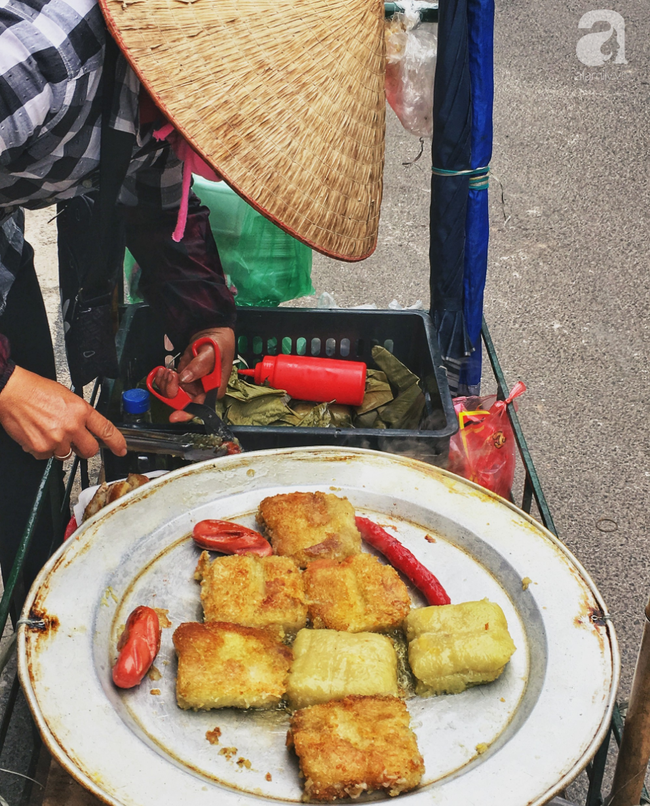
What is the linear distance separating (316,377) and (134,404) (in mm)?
727

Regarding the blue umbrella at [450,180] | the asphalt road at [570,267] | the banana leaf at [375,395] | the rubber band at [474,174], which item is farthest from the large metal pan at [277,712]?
the asphalt road at [570,267]

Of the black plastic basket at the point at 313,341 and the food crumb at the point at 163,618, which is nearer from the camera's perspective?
the food crumb at the point at 163,618

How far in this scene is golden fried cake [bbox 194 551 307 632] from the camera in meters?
1.71

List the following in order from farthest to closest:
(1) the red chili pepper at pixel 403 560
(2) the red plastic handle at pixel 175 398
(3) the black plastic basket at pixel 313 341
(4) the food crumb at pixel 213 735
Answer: (3) the black plastic basket at pixel 313 341
(2) the red plastic handle at pixel 175 398
(1) the red chili pepper at pixel 403 560
(4) the food crumb at pixel 213 735

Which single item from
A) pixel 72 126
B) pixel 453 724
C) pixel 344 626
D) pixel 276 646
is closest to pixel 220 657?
pixel 276 646

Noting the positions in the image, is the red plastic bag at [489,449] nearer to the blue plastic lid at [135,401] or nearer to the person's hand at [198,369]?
the person's hand at [198,369]

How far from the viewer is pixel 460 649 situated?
5.16ft

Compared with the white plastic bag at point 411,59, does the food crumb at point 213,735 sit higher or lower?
lower

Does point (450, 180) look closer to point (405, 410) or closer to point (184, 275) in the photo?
point (405, 410)

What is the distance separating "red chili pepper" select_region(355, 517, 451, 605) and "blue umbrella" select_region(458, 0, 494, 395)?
1.23m

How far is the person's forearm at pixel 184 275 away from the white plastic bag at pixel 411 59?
88 centimetres

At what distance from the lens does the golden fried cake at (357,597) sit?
174 cm

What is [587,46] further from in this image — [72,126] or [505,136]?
[72,126]

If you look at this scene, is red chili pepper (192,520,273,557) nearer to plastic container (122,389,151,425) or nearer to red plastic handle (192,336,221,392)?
plastic container (122,389,151,425)
